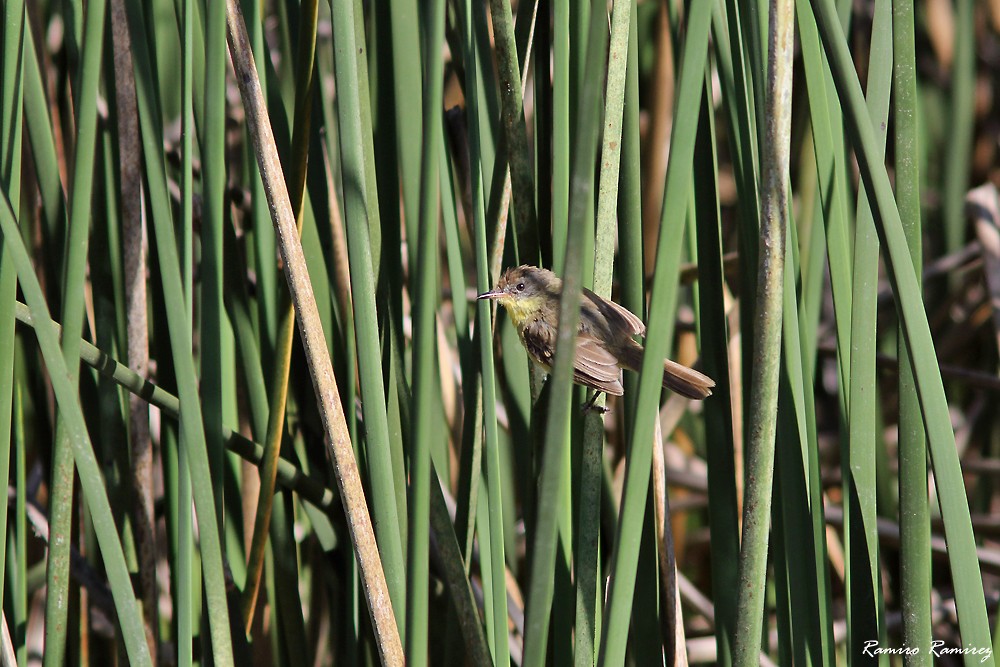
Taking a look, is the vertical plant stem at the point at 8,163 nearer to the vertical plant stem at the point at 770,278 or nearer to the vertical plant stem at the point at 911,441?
the vertical plant stem at the point at 770,278

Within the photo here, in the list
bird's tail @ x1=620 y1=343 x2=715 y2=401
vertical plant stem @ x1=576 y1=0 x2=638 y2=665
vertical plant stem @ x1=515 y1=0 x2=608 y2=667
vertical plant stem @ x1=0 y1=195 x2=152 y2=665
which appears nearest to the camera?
vertical plant stem @ x1=515 y1=0 x2=608 y2=667

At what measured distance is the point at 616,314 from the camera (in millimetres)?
1527

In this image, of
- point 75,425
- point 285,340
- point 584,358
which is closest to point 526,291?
point 584,358

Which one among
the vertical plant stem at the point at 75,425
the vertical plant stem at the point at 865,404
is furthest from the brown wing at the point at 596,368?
the vertical plant stem at the point at 75,425

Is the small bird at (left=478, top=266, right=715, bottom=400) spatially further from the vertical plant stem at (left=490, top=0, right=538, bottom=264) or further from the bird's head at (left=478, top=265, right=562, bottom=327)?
the vertical plant stem at (left=490, top=0, right=538, bottom=264)

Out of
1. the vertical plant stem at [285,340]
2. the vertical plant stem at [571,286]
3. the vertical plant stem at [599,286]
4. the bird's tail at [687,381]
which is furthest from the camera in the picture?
the bird's tail at [687,381]

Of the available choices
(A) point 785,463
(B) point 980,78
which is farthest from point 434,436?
(B) point 980,78

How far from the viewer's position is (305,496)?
1.53 meters

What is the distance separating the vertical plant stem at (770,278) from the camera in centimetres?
95

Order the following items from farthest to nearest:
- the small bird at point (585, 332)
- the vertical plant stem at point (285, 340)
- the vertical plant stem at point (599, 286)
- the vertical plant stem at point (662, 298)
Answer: the small bird at point (585, 332) < the vertical plant stem at point (285, 340) < the vertical plant stem at point (599, 286) < the vertical plant stem at point (662, 298)

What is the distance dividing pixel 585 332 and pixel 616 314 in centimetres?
28

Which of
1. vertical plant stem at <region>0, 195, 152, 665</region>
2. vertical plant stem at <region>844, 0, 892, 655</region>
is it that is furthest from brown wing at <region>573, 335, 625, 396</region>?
vertical plant stem at <region>0, 195, 152, 665</region>

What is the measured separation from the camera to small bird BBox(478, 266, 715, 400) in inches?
58.7

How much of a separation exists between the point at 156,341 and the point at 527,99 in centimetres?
133
